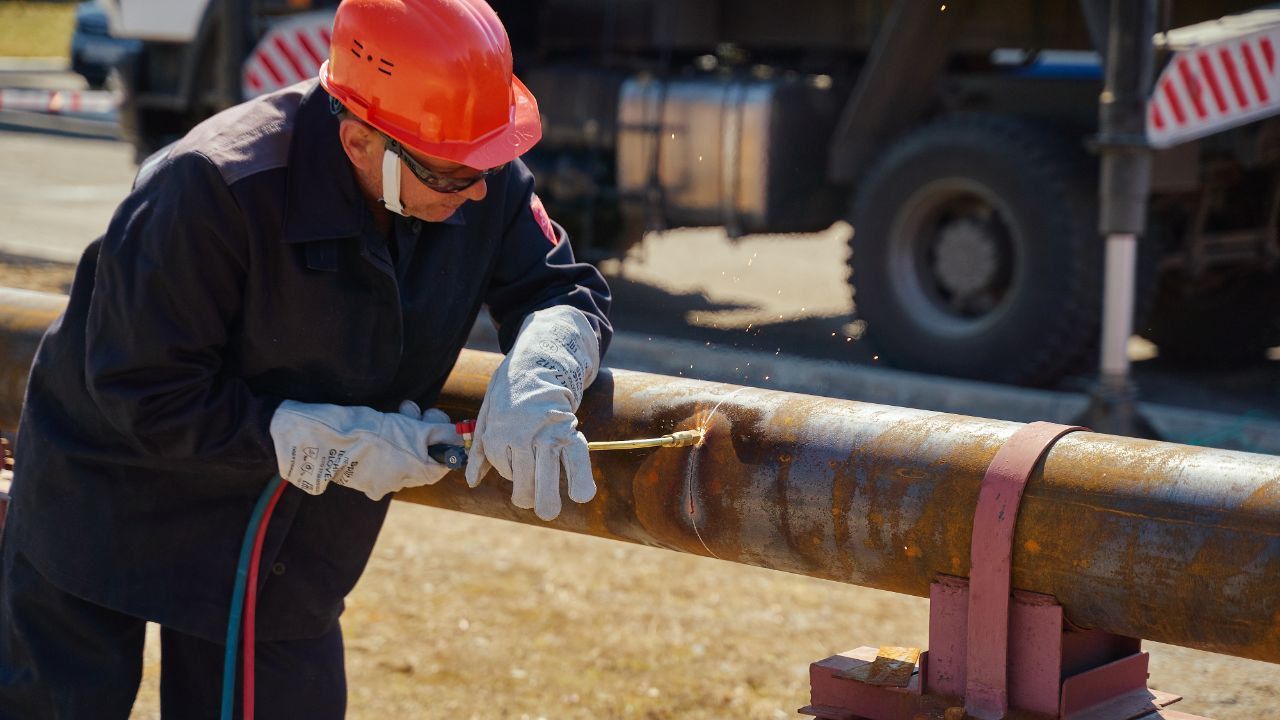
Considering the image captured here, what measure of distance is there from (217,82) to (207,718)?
7.00 m

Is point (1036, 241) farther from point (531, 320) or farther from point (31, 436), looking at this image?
point (31, 436)

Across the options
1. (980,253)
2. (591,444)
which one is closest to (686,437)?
(591,444)

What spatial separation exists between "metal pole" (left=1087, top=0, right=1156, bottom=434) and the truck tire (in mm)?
724

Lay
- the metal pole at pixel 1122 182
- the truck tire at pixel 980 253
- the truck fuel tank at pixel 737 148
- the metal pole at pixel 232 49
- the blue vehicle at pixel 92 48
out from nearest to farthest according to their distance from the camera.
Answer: the metal pole at pixel 1122 182
the truck tire at pixel 980 253
the truck fuel tank at pixel 737 148
the metal pole at pixel 232 49
the blue vehicle at pixel 92 48

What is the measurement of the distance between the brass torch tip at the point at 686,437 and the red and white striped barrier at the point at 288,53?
639 cm

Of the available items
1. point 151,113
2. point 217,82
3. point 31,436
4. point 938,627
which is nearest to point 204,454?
point 31,436

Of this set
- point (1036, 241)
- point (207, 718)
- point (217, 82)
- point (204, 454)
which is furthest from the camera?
point (217, 82)

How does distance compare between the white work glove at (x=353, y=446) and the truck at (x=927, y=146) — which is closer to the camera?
the white work glove at (x=353, y=446)

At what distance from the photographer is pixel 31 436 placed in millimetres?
2414

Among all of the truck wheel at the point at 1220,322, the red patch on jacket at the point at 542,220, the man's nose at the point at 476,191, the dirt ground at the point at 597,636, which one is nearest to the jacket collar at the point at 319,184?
the man's nose at the point at 476,191

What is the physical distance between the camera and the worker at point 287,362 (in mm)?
2145

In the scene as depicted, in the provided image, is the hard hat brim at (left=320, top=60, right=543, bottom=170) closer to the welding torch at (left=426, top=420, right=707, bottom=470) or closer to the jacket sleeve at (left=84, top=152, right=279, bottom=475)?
the jacket sleeve at (left=84, top=152, right=279, bottom=475)

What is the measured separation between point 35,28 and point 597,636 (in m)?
28.3

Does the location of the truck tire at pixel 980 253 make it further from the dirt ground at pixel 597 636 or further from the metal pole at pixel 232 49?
the metal pole at pixel 232 49
